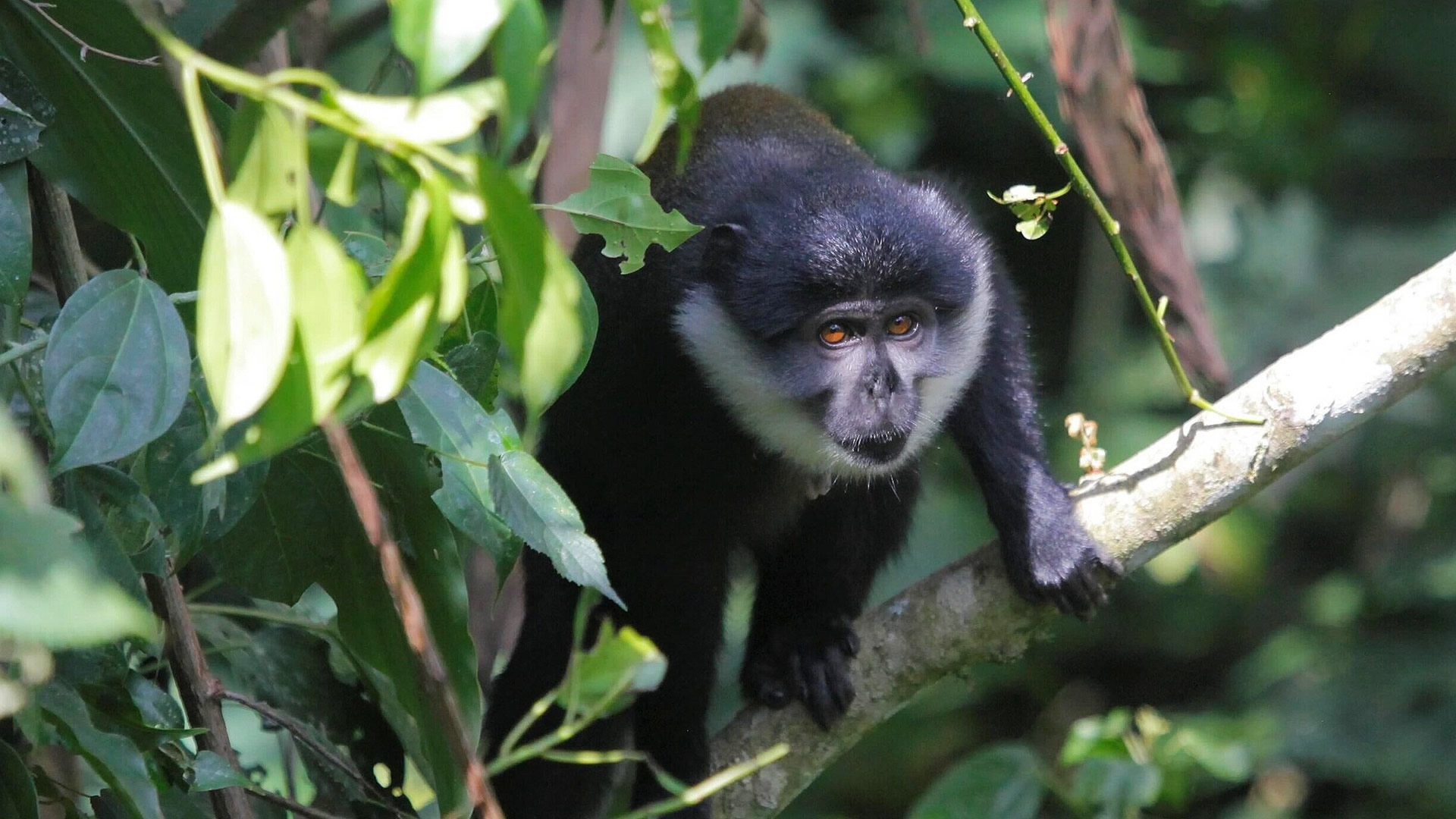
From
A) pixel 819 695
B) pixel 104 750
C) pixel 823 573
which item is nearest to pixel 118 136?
pixel 104 750

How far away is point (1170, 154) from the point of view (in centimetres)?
664

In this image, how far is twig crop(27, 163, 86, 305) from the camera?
182 centimetres

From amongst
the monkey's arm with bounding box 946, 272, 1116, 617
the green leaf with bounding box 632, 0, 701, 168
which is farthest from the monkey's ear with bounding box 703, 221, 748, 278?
the green leaf with bounding box 632, 0, 701, 168

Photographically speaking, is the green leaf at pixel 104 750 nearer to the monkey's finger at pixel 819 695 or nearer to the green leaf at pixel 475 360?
the green leaf at pixel 475 360

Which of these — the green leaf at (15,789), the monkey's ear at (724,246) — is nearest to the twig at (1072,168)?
the monkey's ear at (724,246)

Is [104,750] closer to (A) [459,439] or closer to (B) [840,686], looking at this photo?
(A) [459,439]

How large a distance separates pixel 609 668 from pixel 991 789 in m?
2.27

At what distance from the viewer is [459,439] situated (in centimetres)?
156

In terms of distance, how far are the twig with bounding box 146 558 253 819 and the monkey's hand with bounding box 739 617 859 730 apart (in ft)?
4.17

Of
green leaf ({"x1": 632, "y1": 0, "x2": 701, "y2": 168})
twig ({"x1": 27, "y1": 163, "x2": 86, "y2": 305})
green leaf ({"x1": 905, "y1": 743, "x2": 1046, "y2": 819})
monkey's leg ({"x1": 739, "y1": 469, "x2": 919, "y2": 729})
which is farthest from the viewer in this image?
green leaf ({"x1": 905, "y1": 743, "x2": 1046, "y2": 819})

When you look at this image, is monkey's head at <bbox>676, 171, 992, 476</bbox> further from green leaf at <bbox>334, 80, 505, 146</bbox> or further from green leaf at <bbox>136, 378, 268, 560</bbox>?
green leaf at <bbox>334, 80, 505, 146</bbox>

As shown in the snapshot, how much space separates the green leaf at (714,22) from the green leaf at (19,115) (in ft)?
3.39

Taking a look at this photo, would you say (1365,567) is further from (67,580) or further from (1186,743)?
(67,580)

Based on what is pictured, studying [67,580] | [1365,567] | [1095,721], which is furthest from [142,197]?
[1365,567]
